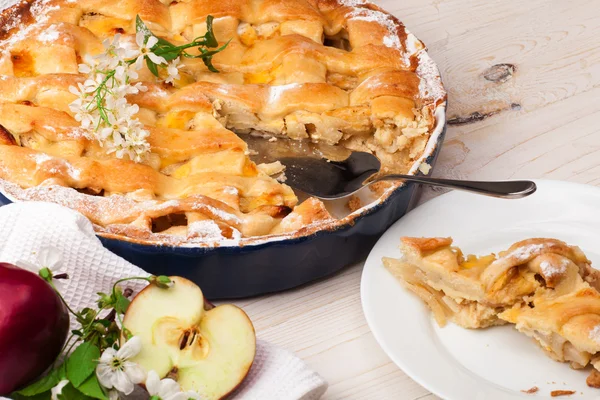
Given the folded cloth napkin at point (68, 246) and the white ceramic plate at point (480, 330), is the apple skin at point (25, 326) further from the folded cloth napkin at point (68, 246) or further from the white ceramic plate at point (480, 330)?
the white ceramic plate at point (480, 330)

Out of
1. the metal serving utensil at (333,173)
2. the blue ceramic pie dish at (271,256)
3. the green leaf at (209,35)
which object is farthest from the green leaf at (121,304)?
the green leaf at (209,35)

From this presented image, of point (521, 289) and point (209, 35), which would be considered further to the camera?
point (209, 35)

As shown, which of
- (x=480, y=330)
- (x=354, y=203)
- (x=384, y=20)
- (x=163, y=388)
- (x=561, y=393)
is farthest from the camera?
(x=384, y=20)

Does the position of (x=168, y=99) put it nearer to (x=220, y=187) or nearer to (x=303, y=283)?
(x=220, y=187)

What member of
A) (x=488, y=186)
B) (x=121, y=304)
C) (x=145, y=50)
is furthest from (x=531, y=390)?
(x=145, y=50)

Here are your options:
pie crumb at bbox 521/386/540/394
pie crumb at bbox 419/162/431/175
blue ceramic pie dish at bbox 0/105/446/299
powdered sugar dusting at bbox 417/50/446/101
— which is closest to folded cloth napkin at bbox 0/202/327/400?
blue ceramic pie dish at bbox 0/105/446/299

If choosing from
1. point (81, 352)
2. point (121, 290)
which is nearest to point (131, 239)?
Result: point (121, 290)

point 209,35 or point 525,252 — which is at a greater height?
point 209,35

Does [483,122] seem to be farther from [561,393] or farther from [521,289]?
[561,393]
